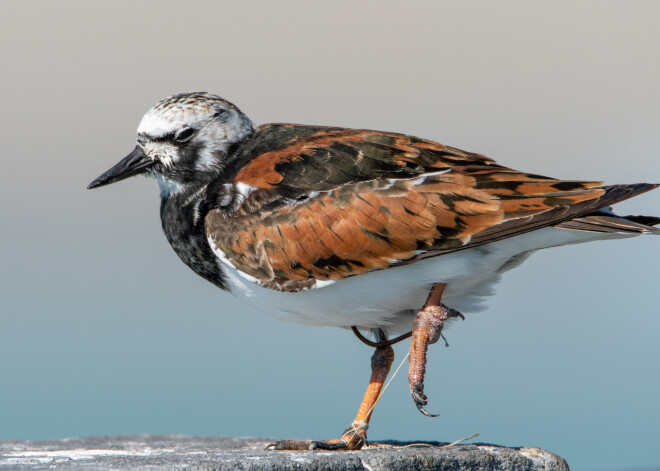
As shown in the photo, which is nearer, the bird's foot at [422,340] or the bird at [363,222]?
the bird at [363,222]

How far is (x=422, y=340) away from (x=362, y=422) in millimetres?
938

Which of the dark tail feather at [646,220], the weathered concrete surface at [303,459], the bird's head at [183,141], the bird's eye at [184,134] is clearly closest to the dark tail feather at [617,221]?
the dark tail feather at [646,220]

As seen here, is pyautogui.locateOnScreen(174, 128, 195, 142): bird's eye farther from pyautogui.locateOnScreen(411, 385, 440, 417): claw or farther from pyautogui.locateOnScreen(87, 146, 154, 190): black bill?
pyautogui.locateOnScreen(411, 385, 440, 417): claw

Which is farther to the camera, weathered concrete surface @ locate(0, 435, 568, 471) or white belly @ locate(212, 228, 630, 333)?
white belly @ locate(212, 228, 630, 333)

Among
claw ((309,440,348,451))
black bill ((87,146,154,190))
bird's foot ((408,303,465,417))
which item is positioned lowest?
claw ((309,440,348,451))

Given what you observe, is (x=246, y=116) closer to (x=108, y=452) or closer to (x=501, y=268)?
(x=501, y=268)

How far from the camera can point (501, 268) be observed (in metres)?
5.80

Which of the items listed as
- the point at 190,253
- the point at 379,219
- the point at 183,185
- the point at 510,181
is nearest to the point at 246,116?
the point at 183,185

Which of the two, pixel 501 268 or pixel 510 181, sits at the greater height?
pixel 510 181

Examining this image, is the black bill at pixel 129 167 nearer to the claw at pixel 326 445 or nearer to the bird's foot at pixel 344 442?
the bird's foot at pixel 344 442

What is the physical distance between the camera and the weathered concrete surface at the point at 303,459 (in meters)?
5.16

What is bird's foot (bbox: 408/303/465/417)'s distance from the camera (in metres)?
5.60

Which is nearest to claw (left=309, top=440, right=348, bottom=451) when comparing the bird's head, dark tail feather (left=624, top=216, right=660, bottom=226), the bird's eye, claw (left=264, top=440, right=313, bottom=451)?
claw (left=264, top=440, right=313, bottom=451)

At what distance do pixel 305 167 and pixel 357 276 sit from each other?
83 cm
